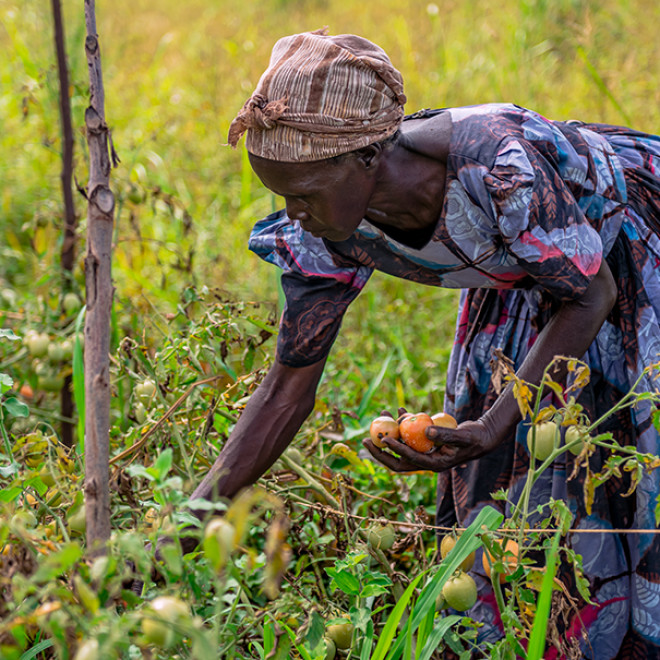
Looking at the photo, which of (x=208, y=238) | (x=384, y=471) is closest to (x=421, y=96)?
(x=208, y=238)

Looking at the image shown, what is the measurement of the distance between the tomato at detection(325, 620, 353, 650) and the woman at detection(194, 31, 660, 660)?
0.94 ft

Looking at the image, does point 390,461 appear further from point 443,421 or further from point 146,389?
point 146,389

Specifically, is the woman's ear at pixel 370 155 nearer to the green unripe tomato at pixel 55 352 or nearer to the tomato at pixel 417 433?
the tomato at pixel 417 433

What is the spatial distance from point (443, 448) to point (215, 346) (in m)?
0.64

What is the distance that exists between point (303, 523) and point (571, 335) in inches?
29.4

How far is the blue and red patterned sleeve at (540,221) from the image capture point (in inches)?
52.8

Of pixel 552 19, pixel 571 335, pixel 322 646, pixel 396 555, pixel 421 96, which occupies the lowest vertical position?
pixel 396 555

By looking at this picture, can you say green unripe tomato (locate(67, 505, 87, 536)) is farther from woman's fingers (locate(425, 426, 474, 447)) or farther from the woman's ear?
the woman's ear

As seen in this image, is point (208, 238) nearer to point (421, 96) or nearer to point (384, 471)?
point (421, 96)

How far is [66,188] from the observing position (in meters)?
2.28

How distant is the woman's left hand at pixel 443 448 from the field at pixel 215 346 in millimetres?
132

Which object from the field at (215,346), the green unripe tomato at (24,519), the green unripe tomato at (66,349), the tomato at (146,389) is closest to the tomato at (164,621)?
the field at (215,346)

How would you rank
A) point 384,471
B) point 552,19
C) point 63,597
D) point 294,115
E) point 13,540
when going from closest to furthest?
point 63,597, point 13,540, point 294,115, point 384,471, point 552,19

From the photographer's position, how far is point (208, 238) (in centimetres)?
370
